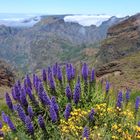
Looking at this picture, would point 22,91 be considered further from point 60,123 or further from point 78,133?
point 78,133

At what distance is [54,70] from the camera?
12.5m

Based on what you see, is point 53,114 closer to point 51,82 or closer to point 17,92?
point 17,92

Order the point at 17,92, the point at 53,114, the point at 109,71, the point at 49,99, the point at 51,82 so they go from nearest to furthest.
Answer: the point at 53,114, the point at 49,99, the point at 17,92, the point at 51,82, the point at 109,71

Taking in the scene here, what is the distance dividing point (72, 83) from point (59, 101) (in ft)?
2.54

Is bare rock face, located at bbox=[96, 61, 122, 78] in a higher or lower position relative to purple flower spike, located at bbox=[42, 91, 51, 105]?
lower

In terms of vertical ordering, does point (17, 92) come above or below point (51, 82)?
below

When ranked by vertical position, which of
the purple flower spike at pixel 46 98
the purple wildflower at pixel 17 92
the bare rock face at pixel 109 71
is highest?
the purple flower spike at pixel 46 98

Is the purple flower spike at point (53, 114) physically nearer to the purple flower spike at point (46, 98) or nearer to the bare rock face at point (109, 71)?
the purple flower spike at point (46, 98)

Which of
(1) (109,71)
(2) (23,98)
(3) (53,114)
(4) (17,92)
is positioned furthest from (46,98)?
(1) (109,71)

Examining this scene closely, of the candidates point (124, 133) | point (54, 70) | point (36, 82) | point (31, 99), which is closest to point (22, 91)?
point (31, 99)

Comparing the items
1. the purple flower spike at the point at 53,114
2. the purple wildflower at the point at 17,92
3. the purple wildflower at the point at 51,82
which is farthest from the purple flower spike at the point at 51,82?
the purple flower spike at the point at 53,114

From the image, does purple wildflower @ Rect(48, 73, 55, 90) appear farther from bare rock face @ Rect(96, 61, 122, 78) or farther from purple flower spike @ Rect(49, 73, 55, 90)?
bare rock face @ Rect(96, 61, 122, 78)

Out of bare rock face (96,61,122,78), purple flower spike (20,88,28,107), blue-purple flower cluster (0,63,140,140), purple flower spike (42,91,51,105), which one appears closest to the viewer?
blue-purple flower cluster (0,63,140,140)

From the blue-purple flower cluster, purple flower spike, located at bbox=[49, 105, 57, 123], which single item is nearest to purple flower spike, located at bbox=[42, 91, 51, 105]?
the blue-purple flower cluster
